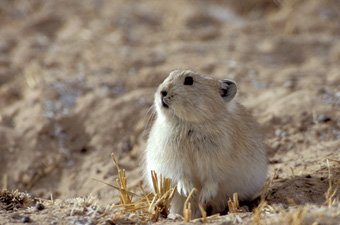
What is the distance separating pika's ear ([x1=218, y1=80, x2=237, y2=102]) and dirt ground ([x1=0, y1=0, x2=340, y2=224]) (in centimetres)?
97

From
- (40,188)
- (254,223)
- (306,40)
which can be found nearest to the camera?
(254,223)

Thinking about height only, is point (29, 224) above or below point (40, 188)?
below

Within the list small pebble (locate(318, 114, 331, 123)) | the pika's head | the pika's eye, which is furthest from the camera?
small pebble (locate(318, 114, 331, 123))

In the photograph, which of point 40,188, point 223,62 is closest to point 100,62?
point 223,62

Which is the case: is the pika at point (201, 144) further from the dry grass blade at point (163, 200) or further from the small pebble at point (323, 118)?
the small pebble at point (323, 118)

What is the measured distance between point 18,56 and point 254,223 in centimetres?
610

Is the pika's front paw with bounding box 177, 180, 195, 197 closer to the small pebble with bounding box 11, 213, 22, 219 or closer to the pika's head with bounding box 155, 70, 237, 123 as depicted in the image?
the pika's head with bounding box 155, 70, 237, 123

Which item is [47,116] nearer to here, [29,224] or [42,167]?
[42,167]

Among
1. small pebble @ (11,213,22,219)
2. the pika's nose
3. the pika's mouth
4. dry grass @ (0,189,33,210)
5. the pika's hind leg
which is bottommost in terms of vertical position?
the pika's hind leg

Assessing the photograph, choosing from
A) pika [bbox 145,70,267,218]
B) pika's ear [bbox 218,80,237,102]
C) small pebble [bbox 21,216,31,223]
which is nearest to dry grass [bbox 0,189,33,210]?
small pebble [bbox 21,216,31,223]

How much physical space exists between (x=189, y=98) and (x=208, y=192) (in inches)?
35.1

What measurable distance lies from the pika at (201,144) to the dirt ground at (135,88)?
44 cm

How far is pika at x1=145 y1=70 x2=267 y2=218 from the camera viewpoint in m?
4.01

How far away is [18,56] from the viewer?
7836 mm
